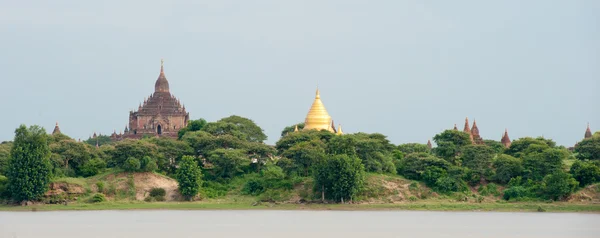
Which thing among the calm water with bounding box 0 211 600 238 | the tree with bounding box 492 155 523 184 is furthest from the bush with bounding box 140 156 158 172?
the tree with bounding box 492 155 523 184

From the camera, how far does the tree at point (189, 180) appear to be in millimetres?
65500

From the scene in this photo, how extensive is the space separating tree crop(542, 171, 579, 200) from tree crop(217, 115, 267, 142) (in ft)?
80.4

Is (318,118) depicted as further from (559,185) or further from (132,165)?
(559,185)

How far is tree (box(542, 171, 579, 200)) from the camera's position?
207 feet

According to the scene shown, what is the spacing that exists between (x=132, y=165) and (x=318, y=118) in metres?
25.4

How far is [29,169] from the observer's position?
63156 millimetres

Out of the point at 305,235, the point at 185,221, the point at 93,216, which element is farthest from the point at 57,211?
the point at 305,235

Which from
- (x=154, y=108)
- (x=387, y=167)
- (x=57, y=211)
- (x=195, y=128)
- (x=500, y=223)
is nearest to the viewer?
(x=500, y=223)

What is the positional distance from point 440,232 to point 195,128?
4132 centimetres

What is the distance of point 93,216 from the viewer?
59906 millimetres

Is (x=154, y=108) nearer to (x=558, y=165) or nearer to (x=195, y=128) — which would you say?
(x=195, y=128)

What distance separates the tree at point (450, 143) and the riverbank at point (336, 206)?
770 cm

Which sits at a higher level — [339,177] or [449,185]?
[339,177]

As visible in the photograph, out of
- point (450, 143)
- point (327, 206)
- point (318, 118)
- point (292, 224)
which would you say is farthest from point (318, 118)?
A: point (292, 224)
